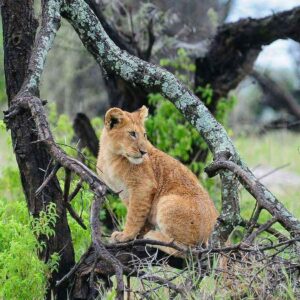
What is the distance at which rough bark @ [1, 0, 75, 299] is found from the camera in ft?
20.1

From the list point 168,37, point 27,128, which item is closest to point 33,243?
point 27,128

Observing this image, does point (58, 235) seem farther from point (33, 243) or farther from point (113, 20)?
point (113, 20)

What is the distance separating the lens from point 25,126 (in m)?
6.12

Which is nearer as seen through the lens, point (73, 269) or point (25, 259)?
point (25, 259)

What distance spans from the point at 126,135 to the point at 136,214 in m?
0.67

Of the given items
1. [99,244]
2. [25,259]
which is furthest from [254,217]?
[25,259]

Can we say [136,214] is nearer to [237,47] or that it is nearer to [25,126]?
[25,126]

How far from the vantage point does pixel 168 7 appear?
10.8 meters

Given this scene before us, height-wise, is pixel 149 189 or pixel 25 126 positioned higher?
pixel 25 126

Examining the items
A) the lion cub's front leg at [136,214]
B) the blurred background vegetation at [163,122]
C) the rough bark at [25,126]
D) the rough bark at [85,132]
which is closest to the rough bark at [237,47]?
the blurred background vegetation at [163,122]

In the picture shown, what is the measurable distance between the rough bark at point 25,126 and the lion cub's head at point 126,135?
0.86m

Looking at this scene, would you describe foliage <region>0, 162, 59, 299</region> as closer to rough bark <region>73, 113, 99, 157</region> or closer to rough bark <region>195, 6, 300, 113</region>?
rough bark <region>73, 113, 99, 157</region>

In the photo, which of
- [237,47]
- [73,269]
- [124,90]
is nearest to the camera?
[73,269]

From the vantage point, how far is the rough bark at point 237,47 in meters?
8.81
